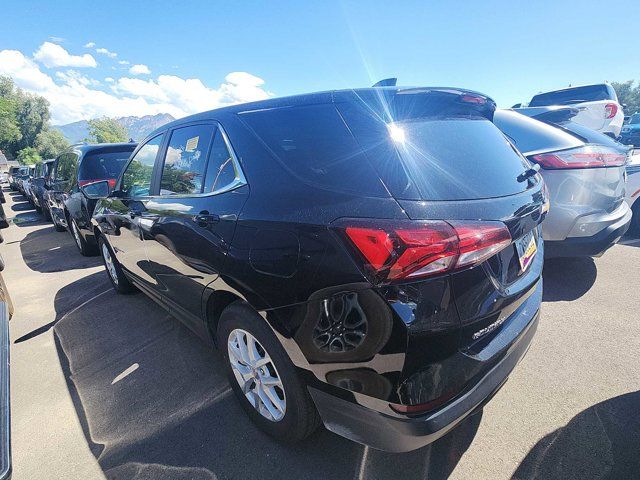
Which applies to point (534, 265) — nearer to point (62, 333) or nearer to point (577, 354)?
point (577, 354)

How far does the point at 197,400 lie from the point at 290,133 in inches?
73.5

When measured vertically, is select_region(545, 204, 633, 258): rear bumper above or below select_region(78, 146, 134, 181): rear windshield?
below

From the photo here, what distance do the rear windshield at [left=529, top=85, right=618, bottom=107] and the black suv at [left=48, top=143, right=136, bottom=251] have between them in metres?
10.0

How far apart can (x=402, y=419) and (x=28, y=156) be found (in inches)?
3060

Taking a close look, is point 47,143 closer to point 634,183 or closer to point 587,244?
point 634,183

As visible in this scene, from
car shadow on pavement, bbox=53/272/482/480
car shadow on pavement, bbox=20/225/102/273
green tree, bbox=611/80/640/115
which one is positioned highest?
car shadow on pavement, bbox=53/272/482/480

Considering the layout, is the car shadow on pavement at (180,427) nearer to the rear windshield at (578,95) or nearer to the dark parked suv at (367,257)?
the dark parked suv at (367,257)

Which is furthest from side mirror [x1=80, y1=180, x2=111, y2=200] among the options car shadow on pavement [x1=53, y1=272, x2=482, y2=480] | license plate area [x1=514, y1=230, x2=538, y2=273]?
license plate area [x1=514, y1=230, x2=538, y2=273]

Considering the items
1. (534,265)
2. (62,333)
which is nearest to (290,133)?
(534,265)

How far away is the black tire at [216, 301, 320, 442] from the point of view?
1693 millimetres

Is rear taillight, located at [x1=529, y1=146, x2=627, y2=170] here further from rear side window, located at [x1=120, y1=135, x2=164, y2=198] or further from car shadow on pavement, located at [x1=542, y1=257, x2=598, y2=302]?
rear side window, located at [x1=120, y1=135, x2=164, y2=198]

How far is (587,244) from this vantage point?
10.6ft

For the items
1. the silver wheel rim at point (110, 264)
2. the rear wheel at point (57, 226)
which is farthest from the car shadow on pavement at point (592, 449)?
the rear wheel at point (57, 226)

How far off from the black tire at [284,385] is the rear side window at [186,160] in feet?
2.81
